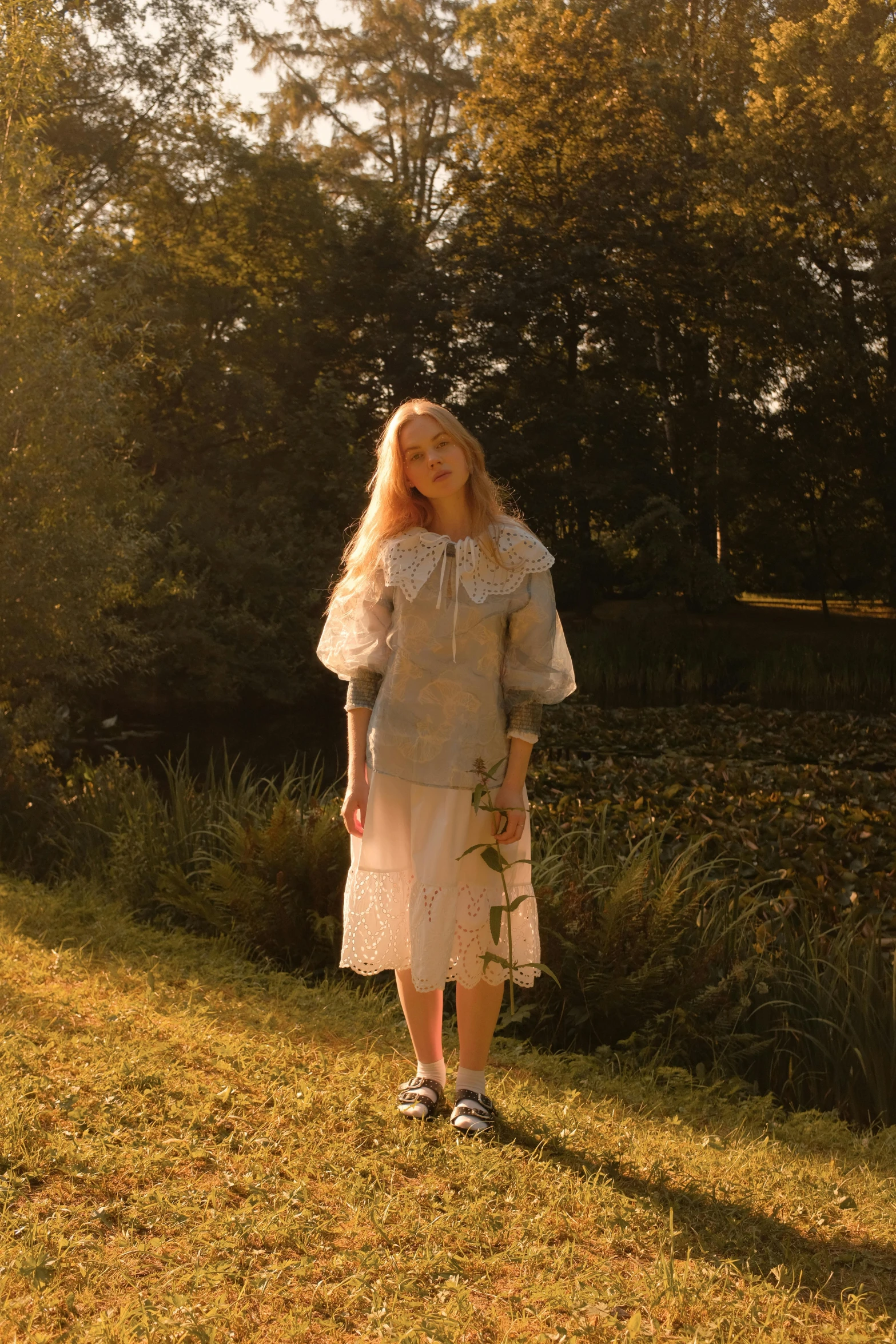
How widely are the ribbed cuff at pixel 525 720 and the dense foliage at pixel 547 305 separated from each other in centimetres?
1260

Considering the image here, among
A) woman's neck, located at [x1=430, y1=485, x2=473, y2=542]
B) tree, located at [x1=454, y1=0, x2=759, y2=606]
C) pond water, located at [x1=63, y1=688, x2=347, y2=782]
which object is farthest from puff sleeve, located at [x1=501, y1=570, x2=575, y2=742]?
tree, located at [x1=454, y1=0, x2=759, y2=606]

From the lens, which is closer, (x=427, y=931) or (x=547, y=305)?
(x=427, y=931)

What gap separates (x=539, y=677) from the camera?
315 cm

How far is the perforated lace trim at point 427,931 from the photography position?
306cm

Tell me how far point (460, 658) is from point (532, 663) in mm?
192

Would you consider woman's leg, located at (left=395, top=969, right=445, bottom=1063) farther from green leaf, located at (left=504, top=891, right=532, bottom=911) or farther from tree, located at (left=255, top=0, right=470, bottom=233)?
tree, located at (left=255, top=0, right=470, bottom=233)

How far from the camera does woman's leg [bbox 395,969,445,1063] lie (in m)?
3.23

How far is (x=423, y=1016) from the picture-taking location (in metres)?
3.25

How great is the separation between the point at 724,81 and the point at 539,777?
56.2 feet

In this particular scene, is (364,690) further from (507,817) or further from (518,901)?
(518,901)

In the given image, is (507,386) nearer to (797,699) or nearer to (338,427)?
(338,427)

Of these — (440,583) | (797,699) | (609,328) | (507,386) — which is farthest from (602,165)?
(440,583)

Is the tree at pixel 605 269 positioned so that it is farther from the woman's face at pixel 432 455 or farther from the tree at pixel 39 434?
the woman's face at pixel 432 455

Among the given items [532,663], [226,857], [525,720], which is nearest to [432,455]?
[532,663]
